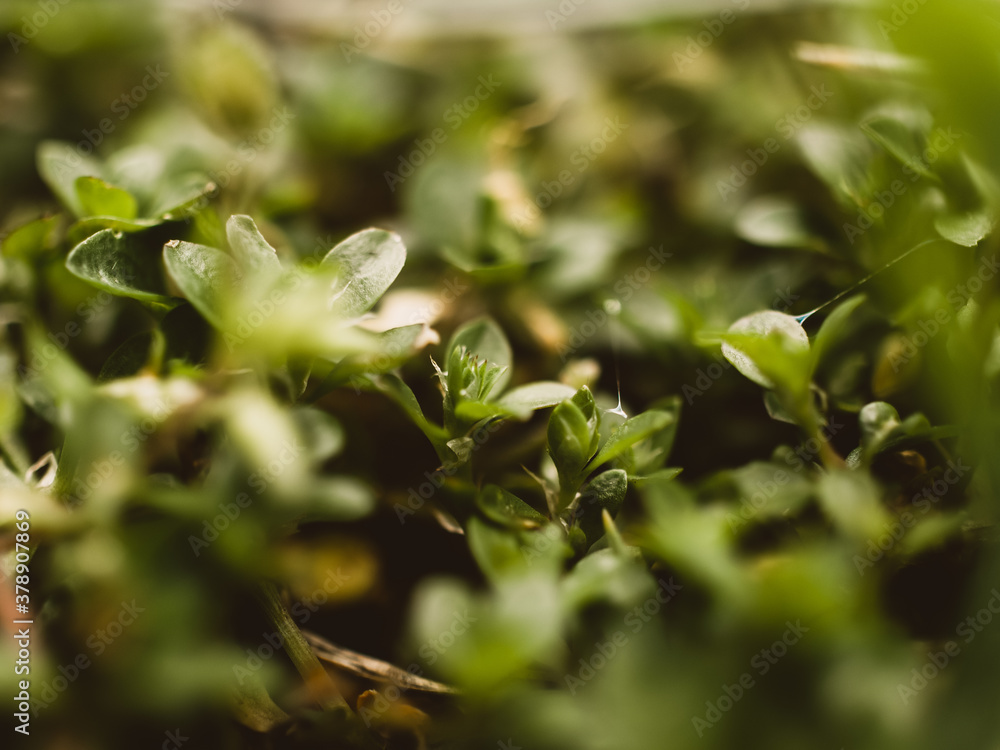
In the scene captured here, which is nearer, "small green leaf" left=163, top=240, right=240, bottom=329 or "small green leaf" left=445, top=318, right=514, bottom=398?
"small green leaf" left=163, top=240, right=240, bottom=329

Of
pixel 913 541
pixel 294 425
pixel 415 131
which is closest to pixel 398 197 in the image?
pixel 415 131

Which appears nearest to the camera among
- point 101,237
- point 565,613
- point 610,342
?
point 565,613

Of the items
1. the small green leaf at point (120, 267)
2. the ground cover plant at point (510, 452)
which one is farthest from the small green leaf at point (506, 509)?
the small green leaf at point (120, 267)

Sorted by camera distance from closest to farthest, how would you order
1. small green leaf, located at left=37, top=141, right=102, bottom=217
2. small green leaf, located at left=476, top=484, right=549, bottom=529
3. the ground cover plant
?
the ground cover plant, small green leaf, located at left=476, top=484, right=549, bottom=529, small green leaf, located at left=37, top=141, right=102, bottom=217

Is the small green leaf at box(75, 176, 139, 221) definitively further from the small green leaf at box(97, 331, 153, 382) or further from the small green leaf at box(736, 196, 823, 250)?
the small green leaf at box(736, 196, 823, 250)

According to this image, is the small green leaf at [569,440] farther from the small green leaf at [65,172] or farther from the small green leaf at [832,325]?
the small green leaf at [65,172]

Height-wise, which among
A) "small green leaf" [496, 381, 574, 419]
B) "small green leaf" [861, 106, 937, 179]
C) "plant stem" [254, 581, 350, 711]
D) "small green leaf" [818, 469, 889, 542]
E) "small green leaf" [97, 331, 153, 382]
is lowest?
"plant stem" [254, 581, 350, 711]

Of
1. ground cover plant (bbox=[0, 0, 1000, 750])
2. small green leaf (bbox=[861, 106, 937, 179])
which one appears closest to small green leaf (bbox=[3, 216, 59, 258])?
ground cover plant (bbox=[0, 0, 1000, 750])

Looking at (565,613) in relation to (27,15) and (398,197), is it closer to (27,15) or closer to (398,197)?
(398,197)

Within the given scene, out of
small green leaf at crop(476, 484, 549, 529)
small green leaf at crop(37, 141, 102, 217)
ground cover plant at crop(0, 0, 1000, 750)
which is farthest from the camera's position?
small green leaf at crop(37, 141, 102, 217)
